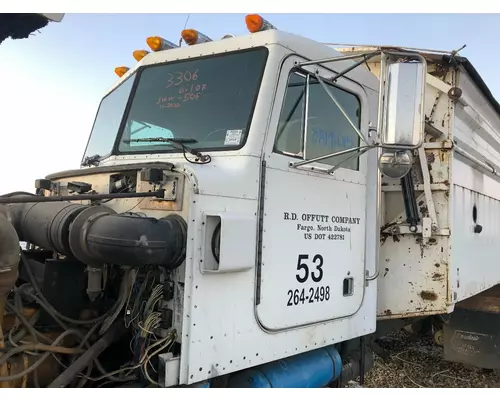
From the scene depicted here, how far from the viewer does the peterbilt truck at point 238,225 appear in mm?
2348

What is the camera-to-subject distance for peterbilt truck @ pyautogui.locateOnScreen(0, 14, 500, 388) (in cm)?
235

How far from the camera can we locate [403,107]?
7.71ft

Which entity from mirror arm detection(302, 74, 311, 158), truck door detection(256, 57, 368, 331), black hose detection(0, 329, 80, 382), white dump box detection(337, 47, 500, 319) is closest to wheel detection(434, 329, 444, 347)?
white dump box detection(337, 47, 500, 319)

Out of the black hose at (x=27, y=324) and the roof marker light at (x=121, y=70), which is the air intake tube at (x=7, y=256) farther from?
the roof marker light at (x=121, y=70)

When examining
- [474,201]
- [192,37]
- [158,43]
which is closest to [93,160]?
[158,43]

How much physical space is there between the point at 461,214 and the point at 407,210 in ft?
1.80

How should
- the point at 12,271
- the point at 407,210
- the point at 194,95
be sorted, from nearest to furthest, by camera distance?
the point at 12,271 < the point at 194,95 < the point at 407,210

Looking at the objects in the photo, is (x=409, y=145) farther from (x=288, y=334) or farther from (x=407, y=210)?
(x=407, y=210)

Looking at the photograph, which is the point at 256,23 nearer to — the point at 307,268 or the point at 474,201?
the point at 307,268

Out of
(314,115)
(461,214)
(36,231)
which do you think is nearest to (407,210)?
(461,214)

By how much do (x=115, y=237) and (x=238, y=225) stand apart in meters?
0.61

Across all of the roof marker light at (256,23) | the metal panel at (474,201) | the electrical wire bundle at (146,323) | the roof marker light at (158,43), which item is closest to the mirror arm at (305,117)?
the roof marker light at (256,23)

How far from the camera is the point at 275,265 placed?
273 centimetres

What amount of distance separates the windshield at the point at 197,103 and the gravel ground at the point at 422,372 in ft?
12.0
